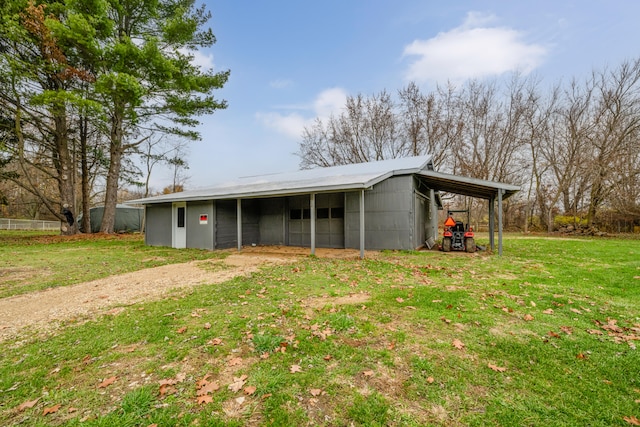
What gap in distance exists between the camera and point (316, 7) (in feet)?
44.1

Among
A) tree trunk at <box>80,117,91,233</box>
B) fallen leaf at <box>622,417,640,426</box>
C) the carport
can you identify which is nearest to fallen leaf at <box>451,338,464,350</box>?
fallen leaf at <box>622,417,640,426</box>

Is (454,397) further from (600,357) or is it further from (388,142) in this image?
(388,142)

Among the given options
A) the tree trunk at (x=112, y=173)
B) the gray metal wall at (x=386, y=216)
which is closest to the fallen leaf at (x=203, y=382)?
the gray metal wall at (x=386, y=216)

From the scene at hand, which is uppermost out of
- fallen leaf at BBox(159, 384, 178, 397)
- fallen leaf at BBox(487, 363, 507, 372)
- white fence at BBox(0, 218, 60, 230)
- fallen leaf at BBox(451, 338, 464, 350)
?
white fence at BBox(0, 218, 60, 230)

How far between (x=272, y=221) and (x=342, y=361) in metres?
10.2

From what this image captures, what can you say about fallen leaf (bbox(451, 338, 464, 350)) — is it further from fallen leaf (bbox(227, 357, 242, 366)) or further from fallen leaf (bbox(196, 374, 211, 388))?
fallen leaf (bbox(196, 374, 211, 388))

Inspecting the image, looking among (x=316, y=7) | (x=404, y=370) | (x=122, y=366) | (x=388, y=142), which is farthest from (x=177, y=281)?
(x=388, y=142)

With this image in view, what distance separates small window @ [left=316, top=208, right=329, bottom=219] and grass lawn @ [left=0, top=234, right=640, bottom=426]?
6532 millimetres

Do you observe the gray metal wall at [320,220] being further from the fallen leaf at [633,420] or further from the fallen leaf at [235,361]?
the fallen leaf at [633,420]

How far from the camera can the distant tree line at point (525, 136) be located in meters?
17.2

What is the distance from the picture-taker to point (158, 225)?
1251 centimetres

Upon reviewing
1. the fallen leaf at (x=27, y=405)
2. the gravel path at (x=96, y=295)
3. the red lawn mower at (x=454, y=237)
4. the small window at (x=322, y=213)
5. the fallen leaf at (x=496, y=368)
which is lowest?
the fallen leaf at (x=27, y=405)

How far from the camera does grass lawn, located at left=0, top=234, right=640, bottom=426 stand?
1.91m

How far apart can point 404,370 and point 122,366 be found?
101 inches
